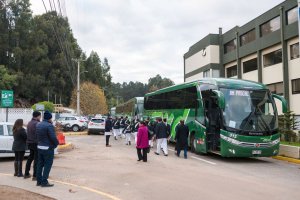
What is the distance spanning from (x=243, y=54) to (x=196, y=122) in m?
26.2

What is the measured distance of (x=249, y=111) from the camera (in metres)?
16.2

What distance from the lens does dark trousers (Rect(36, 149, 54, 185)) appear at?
31.4ft

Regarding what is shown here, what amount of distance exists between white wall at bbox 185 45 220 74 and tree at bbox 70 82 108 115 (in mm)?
18786

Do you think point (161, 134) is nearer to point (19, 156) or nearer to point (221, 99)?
point (221, 99)

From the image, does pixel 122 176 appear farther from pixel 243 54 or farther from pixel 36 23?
pixel 36 23

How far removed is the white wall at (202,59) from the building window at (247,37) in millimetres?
6125

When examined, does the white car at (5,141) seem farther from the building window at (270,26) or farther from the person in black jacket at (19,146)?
the building window at (270,26)

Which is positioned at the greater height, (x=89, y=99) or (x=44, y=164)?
(x=89, y=99)

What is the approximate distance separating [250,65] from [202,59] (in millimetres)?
11118

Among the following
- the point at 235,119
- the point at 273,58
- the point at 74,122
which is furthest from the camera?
the point at 74,122

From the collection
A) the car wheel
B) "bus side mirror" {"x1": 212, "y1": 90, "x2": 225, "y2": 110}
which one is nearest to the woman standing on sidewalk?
"bus side mirror" {"x1": 212, "y1": 90, "x2": 225, "y2": 110}

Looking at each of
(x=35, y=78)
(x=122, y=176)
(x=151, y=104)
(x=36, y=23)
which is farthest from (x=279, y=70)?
(x=36, y=23)

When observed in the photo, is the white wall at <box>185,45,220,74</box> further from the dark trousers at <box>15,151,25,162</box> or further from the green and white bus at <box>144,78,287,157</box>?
the dark trousers at <box>15,151,25,162</box>

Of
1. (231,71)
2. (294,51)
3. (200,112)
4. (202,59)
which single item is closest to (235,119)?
(200,112)
